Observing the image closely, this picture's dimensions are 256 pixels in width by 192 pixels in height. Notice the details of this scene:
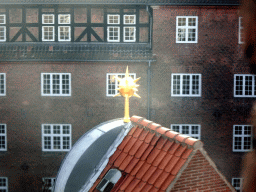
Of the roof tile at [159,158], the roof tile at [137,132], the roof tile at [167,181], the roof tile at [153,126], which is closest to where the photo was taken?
the roof tile at [167,181]

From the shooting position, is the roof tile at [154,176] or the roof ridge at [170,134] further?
the roof tile at [154,176]

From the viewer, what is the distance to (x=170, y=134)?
701 cm

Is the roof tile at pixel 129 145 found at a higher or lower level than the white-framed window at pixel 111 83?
lower

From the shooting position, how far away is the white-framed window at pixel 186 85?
797 inches

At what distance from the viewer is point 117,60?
1992 cm

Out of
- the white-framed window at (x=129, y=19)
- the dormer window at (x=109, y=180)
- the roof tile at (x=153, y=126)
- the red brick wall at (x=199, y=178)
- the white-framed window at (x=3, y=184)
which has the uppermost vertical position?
the white-framed window at (x=129, y=19)

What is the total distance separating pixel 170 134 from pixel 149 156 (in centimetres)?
66

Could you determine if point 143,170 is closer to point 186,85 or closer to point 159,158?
point 159,158

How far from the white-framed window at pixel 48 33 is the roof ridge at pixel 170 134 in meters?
14.0

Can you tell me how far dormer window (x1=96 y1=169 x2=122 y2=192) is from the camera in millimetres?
7523

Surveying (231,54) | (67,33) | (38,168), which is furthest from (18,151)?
(231,54)

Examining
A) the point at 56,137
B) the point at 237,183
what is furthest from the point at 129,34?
the point at 237,183

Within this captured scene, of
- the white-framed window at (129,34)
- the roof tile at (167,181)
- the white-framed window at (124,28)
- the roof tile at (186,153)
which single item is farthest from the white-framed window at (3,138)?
the roof tile at (186,153)

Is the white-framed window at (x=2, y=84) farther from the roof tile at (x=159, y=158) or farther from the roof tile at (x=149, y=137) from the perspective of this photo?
the roof tile at (x=159, y=158)
